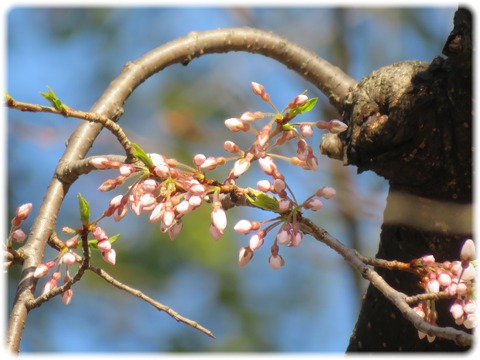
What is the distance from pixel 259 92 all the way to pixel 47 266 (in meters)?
0.49

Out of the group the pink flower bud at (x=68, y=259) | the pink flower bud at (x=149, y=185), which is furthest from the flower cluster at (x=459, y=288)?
the pink flower bud at (x=68, y=259)

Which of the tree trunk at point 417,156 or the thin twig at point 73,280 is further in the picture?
the tree trunk at point 417,156

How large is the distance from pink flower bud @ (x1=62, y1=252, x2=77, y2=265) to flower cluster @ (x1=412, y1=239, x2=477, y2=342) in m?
0.58

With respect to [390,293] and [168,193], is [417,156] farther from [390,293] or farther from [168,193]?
[168,193]

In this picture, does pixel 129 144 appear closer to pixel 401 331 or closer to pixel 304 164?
pixel 304 164

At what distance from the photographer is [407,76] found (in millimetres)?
1492

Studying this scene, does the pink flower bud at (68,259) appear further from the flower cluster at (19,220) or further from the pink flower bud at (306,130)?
the pink flower bud at (306,130)

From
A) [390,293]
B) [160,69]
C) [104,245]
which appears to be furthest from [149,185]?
[160,69]

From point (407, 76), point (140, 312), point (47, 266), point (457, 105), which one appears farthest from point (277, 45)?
point (140, 312)

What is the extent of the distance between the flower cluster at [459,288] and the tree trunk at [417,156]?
25cm

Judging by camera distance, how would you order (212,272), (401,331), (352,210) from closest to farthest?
(401,331), (352,210), (212,272)

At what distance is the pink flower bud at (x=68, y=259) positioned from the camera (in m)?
1.25

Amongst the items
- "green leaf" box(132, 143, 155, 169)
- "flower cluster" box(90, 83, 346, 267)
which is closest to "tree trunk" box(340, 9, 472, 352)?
"flower cluster" box(90, 83, 346, 267)

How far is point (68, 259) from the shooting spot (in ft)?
4.11
